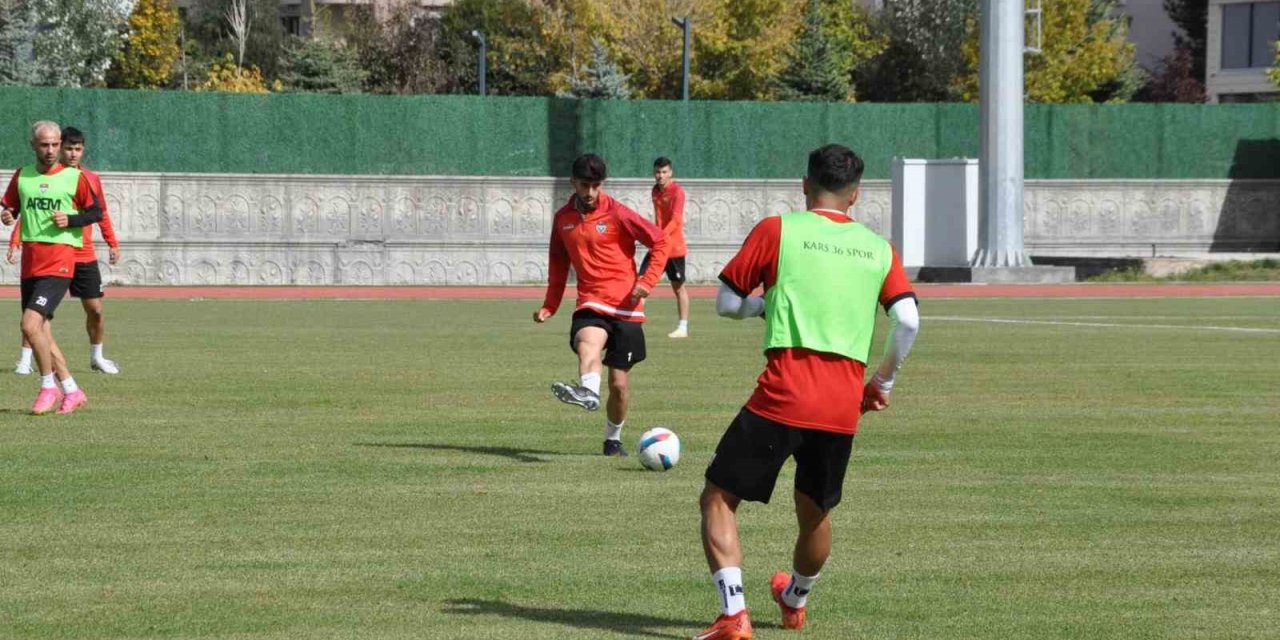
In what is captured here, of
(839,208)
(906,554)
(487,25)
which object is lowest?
(906,554)

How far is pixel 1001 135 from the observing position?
1439 inches

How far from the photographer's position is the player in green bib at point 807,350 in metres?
7.34

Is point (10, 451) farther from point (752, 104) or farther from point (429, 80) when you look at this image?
point (429, 80)

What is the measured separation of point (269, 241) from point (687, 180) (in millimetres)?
8644

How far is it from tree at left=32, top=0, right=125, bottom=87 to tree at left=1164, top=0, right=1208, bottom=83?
4834cm

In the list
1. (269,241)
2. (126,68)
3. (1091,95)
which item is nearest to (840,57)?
(1091,95)

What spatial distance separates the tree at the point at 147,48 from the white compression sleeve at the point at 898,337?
217ft

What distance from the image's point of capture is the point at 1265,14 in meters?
80.0

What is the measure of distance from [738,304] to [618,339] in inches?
212

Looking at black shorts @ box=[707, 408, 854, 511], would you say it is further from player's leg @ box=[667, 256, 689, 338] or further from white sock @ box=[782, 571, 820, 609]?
player's leg @ box=[667, 256, 689, 338]

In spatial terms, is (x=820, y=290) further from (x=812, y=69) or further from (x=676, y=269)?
(x=812, y=69)

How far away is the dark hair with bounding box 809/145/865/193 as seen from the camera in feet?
24.6

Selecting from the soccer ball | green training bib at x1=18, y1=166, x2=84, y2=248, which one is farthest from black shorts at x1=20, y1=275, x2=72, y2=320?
the soccer ball

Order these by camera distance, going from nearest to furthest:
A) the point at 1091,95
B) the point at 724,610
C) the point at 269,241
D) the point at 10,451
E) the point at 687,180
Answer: the point at 724,610
the point at 10,451
the point at 269,241
the point at 687,180
the point at 1091,95
